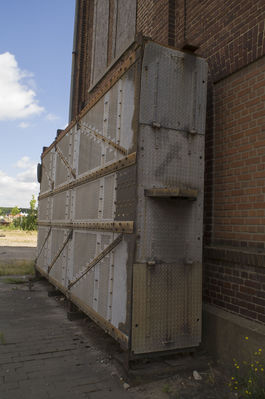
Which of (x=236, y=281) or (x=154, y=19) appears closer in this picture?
(x=236, y=281)

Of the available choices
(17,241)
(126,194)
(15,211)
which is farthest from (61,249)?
(15,211)

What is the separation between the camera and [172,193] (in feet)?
12.7

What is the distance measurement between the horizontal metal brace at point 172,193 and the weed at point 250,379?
1.70 m

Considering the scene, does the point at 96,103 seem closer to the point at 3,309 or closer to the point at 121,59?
the point at 121,59

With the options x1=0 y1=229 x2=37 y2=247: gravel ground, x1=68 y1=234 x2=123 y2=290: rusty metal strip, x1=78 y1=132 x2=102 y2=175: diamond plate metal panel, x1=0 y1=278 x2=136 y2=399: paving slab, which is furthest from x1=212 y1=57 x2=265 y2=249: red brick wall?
x1=0 y1=229 x2=37 y2=247: gravel ground

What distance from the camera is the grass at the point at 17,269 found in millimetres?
11297

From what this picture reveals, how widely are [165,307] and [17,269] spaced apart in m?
9.15

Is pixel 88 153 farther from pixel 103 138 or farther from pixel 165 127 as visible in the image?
pixel 165 127

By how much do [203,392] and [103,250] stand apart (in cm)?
225

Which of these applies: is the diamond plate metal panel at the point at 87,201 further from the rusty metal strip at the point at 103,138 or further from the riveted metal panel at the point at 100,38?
the riveted metal panel at the point at 100,38

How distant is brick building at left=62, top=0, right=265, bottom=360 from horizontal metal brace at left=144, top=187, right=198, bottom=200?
2.38ft

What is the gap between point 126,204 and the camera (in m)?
4.27

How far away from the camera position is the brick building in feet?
13.2

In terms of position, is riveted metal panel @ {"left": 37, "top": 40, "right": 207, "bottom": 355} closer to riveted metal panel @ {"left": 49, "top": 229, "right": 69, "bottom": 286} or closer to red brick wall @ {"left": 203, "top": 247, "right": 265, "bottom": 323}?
red brick wall @ {"left": 203, "top": 247, "right": 265, "bottom": 323}
